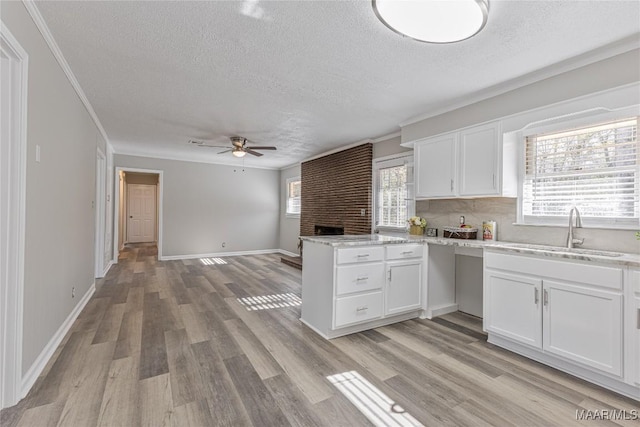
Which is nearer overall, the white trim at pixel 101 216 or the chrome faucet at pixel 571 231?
the chrome faucet at pixel 571 231

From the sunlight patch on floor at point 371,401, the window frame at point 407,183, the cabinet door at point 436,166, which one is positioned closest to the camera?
the sunlight patch on floor at point 371,401

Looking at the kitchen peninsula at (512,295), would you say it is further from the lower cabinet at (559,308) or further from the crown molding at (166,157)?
the crown molding at (166,157)

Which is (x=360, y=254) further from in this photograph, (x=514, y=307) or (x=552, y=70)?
(x=552, y=70)

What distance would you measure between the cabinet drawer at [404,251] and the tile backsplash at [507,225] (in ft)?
2.27

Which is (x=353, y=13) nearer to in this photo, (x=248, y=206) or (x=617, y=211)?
(x=617, y=211)

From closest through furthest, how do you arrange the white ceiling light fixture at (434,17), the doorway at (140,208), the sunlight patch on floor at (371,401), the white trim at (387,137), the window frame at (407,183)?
the white ceiling light fixture at (434,17)
the sunlight patch on floor at (371,401)
the window frame at (407,183)
the white trim at (387,137)
the doorway at (140,208)

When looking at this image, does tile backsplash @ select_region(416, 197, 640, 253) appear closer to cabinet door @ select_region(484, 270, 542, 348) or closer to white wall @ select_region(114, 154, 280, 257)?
cabinet door @ select_region(484, 270, 542, 348)

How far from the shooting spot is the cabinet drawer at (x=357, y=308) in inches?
111

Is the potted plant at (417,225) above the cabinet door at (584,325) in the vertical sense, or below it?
above

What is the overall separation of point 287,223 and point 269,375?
6046 millimetres

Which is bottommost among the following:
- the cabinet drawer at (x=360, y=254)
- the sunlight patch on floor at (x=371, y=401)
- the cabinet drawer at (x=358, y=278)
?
the sunlight patch on floor at (x=371, y=401)

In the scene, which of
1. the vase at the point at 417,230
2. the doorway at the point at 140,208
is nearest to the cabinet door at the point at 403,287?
the vase at the point at 417,230

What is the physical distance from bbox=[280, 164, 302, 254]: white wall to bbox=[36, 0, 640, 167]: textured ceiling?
3.80m

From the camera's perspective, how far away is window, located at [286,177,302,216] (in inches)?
304
